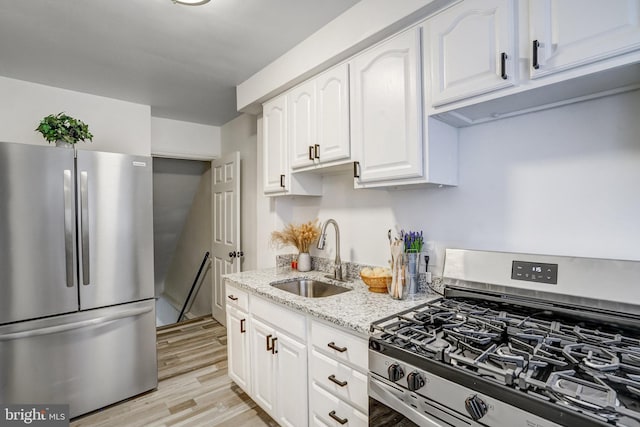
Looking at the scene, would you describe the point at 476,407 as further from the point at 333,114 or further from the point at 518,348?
the point at 333,114

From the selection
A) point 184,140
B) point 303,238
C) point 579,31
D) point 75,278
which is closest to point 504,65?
point 579,31

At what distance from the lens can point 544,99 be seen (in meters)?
1.29

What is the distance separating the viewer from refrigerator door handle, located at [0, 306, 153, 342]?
6.26 feet

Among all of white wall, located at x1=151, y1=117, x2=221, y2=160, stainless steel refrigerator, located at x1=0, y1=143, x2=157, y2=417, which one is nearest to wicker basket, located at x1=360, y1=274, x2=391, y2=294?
stainless steel refrigerator, located at x1=0, y1=143, x2=157, y2=417

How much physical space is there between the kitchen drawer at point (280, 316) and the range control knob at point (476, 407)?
898 millimetres

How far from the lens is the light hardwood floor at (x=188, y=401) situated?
6.77ft

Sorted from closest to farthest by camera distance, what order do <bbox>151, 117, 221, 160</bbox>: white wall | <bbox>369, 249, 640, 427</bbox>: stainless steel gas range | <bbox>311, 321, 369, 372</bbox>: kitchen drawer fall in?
1. <bbox>369, 249, 640, 427</bbox>: stainless steel gas range
2. <bbox>311, 321, 369, 372</bbox>: kitchen drawer
3. <bbox>151, 117, 221, 160</bbox>: white wall

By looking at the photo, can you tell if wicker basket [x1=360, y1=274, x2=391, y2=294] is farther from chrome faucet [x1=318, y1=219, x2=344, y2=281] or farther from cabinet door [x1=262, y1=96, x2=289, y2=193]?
cabinet door [x1=262, y1=96, x2=289, y2=193]

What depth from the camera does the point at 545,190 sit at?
1.38 meters

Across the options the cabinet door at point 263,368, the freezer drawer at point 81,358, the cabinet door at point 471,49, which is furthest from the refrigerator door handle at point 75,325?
the cabinet door at point 471,49

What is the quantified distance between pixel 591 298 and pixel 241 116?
11.1 ft

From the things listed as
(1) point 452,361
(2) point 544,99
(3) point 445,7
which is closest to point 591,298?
(1) point 452,361

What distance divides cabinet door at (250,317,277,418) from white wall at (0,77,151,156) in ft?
7.42

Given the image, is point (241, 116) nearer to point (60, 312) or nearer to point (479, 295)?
point (60, 312)
